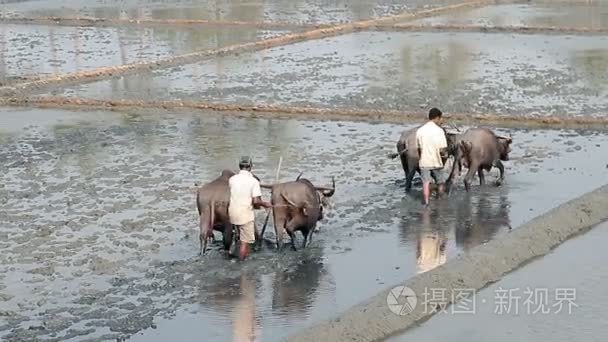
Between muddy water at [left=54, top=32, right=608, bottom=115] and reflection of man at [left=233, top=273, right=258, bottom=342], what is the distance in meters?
8.52

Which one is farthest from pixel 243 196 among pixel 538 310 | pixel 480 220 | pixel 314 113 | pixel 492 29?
pixel 492 29

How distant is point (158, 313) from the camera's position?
27.8ft

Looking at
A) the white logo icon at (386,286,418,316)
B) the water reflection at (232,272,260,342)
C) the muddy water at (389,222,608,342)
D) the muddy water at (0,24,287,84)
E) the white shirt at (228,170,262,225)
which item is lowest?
the water reflection at (232,272,260,342)

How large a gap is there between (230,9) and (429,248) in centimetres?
2674

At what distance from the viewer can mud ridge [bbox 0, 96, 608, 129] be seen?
15914mm

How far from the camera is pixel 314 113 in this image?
1705 centimetres

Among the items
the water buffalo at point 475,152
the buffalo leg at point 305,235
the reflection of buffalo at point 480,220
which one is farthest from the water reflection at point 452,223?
the buffalo leg at point 305,235

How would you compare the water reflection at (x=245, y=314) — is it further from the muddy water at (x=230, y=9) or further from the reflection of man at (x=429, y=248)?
the muddy water at (x=230, y=9)

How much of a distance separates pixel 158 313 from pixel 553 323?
2759 millimetres

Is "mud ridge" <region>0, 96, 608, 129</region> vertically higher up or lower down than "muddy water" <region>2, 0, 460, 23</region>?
lower down

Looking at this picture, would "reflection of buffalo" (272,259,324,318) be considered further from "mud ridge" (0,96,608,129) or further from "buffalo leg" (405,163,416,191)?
"mud ridge" (0,96,608,129)

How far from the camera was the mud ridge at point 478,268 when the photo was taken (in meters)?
7.89

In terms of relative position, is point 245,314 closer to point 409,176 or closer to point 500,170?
point 409,176

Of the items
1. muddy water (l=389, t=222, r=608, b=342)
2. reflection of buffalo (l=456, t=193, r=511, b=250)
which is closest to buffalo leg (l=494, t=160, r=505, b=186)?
reflection of buffalo (l=456, t=193, r=511, b=250)
